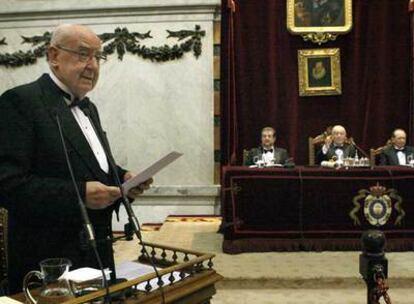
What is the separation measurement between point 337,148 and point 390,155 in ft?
2.32

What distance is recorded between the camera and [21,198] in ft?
5.95

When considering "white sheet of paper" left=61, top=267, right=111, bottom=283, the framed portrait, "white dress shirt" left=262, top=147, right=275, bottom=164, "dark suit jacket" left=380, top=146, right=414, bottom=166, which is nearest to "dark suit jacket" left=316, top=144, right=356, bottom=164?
"dark suit jacket" left=380, top=146, right=414, bottom=166

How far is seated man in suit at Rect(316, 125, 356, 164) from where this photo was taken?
6.55 meters

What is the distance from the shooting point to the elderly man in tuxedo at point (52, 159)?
1800 millimetres

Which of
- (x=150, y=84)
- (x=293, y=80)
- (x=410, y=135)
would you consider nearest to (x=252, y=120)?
(x=293, y=80)

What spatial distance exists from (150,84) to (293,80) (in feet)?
7.02

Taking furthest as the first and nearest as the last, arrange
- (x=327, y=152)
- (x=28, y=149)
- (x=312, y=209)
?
(x=327, y=152)
(x=312, y=209)
(x=28, y=149)

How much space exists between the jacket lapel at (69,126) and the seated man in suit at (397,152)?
211 inches

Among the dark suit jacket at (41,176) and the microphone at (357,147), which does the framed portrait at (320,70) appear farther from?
the dark suit jacket at (41,176)

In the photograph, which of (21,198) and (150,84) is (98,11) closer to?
(150,84)

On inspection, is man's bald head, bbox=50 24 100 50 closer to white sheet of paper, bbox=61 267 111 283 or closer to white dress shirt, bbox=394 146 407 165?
white sheet of paper, bbox=61 267 111 283

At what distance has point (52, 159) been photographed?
1.92 meters

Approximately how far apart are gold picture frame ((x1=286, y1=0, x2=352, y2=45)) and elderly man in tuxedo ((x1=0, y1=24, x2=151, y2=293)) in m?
5.57

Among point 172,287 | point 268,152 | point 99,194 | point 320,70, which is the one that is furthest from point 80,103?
point 320,70
